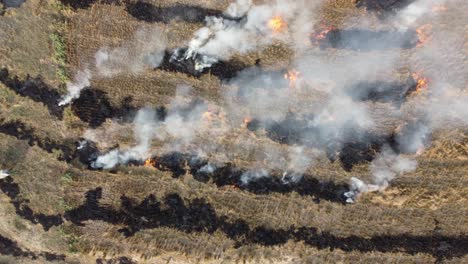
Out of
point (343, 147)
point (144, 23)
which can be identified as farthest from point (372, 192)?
point (144, 23)

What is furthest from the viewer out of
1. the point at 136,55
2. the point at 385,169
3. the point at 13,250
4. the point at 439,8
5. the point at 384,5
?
the point at 13,250

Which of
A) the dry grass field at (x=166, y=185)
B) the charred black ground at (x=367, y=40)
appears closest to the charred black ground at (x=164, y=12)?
the dry grass field at (x=166, y=185)

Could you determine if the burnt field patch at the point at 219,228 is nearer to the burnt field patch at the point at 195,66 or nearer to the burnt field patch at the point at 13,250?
the burnt field patch at the point at 13,250

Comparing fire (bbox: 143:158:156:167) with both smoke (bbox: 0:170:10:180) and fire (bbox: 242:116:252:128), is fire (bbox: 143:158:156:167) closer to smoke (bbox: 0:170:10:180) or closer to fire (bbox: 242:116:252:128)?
fire (bbox: 242:116:252:128)

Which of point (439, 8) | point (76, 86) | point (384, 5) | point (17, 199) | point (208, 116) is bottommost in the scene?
point (17, 199)

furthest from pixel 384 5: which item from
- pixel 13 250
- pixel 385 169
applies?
pixel 13 250

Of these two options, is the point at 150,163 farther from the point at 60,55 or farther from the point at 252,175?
the point at 60,55

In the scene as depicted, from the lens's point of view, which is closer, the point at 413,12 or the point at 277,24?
the point at 413,12
